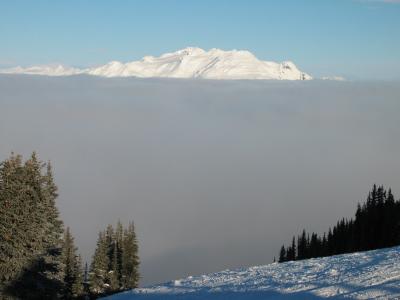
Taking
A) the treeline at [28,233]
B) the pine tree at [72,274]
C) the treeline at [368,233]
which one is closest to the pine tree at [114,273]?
the pine tree at [72,274]

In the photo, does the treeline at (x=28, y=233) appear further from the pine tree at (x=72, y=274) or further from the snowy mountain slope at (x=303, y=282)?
the pine tree at (x=72, y=274)

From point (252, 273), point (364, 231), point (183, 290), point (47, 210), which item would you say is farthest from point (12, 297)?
point (364, 231)

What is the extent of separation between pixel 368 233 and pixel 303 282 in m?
46.2

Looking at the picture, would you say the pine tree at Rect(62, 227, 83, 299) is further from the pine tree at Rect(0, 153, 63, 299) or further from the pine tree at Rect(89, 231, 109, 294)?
the pine tree at Rect(0, 153, 63, 299)

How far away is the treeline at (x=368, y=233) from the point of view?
6097cm

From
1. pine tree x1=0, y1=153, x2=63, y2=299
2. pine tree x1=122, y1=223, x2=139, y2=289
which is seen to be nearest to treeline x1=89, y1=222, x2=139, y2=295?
pine tree x1=122, y1=223, x2=139, y2=289

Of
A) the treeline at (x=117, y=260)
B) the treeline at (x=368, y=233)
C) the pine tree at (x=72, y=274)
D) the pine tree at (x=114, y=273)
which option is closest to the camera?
the pine tree at (x=72, y=274)

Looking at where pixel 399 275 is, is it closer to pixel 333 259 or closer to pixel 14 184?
pixel 333 259

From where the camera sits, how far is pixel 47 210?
25.6 metres

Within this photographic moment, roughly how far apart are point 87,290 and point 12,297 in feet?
64.1

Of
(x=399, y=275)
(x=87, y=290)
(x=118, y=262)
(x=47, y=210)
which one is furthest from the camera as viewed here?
(x=118, y=262)

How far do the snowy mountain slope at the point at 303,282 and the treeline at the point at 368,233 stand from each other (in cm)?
3466

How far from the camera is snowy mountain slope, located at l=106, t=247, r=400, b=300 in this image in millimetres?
19094

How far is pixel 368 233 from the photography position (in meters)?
65.0
